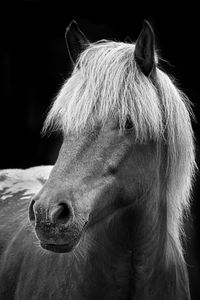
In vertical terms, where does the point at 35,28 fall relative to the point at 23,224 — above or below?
above

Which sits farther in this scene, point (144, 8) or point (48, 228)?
point (144, 8)

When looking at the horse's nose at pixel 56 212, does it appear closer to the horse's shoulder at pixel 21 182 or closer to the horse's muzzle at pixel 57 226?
the horse's muzzle at pixel 57 226

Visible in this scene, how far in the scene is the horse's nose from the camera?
2419mm

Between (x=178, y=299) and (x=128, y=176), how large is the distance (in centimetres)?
78

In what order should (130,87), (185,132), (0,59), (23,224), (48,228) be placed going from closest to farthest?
(48,228) < (130,87) < (185,132) < (23,224) < (0,59)

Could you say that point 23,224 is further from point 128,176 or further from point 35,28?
point 35,28

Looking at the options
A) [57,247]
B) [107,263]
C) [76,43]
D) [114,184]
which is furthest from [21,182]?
[57,247]

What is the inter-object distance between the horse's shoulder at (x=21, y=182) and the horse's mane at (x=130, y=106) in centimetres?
129

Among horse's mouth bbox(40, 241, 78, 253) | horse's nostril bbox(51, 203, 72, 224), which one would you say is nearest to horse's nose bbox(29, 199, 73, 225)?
horse's nostril bbox(51, 203, 72, 224)

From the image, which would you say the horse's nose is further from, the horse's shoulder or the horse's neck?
the horse's shoulder

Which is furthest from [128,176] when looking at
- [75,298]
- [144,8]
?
[144,8]

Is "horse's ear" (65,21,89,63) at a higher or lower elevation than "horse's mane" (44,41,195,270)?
higher

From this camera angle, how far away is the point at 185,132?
304 centimetres

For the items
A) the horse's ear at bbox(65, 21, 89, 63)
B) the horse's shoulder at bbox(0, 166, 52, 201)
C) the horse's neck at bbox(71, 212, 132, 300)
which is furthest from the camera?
the horse's shoulder at bbox(0, 166, 52, 201)
